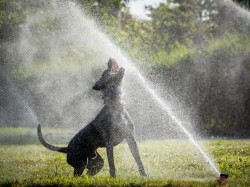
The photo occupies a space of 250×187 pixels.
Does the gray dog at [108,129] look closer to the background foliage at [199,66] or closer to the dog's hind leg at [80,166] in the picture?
the dog's hind leg at [80,166]

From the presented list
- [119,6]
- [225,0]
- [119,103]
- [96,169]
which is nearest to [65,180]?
[96,169]

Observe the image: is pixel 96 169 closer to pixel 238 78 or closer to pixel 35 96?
pixel 238 78

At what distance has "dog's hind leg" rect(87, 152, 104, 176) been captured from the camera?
709 centimetres

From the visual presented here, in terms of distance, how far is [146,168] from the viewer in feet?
26.6

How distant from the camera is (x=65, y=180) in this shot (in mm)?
6324

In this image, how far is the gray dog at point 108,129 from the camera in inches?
257

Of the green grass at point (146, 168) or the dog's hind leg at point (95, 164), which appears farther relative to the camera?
the dog's hind leg at point (95, 164)

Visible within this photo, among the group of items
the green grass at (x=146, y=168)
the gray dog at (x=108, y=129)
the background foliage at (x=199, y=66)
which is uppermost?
the gray dog at (x=108, y=129)

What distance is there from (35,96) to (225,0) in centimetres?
1832

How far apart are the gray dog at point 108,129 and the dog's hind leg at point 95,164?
0.76 feet

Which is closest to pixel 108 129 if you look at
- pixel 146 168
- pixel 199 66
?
pixel 146 168

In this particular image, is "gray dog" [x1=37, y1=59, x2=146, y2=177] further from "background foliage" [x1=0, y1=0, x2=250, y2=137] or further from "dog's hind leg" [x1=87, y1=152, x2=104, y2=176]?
"background foliage" [x1=0, y1=0, x2=250, y2=137]

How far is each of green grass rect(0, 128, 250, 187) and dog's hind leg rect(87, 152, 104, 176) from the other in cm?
16

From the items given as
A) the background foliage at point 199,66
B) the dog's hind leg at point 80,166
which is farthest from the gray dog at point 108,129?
the background foliage at point 199,66
